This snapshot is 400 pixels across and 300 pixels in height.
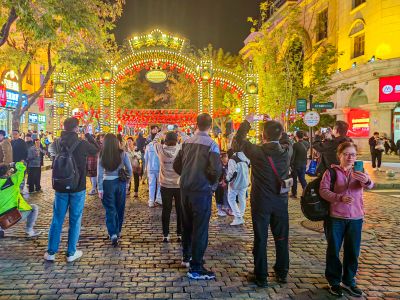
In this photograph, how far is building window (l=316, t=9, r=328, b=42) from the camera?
33000mm

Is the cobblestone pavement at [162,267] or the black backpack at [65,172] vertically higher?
the black backpack at [65,172]

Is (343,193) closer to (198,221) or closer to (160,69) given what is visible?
(198,221)

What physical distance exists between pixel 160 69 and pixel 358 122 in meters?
14.6

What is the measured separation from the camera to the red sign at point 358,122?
27286mm

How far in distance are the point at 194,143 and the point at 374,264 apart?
317 cm

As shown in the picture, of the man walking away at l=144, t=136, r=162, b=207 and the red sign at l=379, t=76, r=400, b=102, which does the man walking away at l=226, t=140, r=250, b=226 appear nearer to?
the man walking away at l=144, t=136, r=162, b=207

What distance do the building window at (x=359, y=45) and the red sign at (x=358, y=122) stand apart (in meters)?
3.96

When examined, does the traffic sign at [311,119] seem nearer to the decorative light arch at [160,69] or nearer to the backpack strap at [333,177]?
the decorative light arch at [160,69]

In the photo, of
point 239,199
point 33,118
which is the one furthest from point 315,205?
point 33,118

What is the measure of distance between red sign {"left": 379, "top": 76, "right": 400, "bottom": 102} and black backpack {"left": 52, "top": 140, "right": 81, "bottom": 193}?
2330 centimetres

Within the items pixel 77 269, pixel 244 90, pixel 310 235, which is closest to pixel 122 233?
pixel 77 269

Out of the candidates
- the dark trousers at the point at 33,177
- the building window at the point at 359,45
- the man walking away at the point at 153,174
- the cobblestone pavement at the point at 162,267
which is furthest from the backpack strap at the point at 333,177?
the building window at the point at 359,45

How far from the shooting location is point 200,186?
5.02 meters

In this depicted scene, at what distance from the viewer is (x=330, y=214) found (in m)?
4.58
